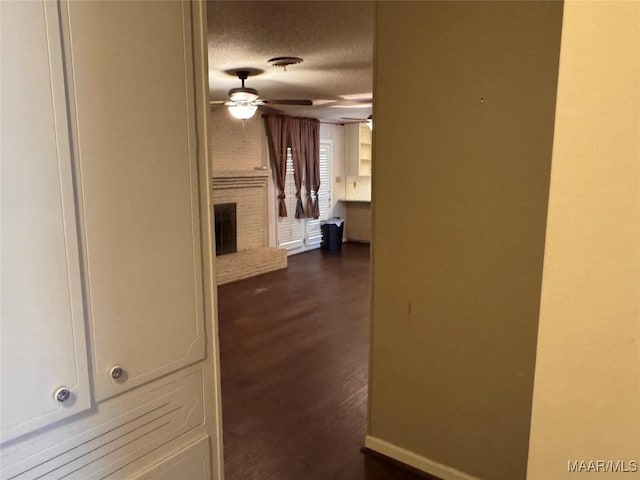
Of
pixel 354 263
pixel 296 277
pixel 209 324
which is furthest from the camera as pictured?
pixel 354 263

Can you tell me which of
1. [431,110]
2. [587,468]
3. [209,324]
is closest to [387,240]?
[431,110]

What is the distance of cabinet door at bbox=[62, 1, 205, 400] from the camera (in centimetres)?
117

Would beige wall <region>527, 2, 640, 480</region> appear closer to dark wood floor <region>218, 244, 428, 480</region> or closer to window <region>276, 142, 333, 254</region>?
dark wood floor <region>218, 244, 428, 480</region>

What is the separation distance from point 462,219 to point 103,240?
1.54m

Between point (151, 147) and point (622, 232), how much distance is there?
1.12m

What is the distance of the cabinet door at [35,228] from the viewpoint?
40.4 inches

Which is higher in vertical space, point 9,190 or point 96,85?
point 96,85

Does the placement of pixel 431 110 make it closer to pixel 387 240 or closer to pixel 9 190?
pixel 387 240

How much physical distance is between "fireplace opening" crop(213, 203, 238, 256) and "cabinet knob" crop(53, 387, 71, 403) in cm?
564

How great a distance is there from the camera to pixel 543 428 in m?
0.75

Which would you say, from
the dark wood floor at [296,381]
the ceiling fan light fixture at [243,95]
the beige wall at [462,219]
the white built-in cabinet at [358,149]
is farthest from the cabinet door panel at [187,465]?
the white built-in cabinet at [358,149]

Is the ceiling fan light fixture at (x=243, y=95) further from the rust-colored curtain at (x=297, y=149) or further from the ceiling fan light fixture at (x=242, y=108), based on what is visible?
the rust-colored curtain at (x=297, y=149)

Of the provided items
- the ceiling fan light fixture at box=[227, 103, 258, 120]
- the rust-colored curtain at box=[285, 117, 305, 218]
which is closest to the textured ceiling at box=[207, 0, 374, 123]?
the ceiling fan light fixture at box=[227, 103, 258, 120]

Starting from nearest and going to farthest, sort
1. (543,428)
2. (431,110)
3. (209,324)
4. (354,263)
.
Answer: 1. (543,428)
2. (209,324)
3. (431,110)
4. (354,263)
